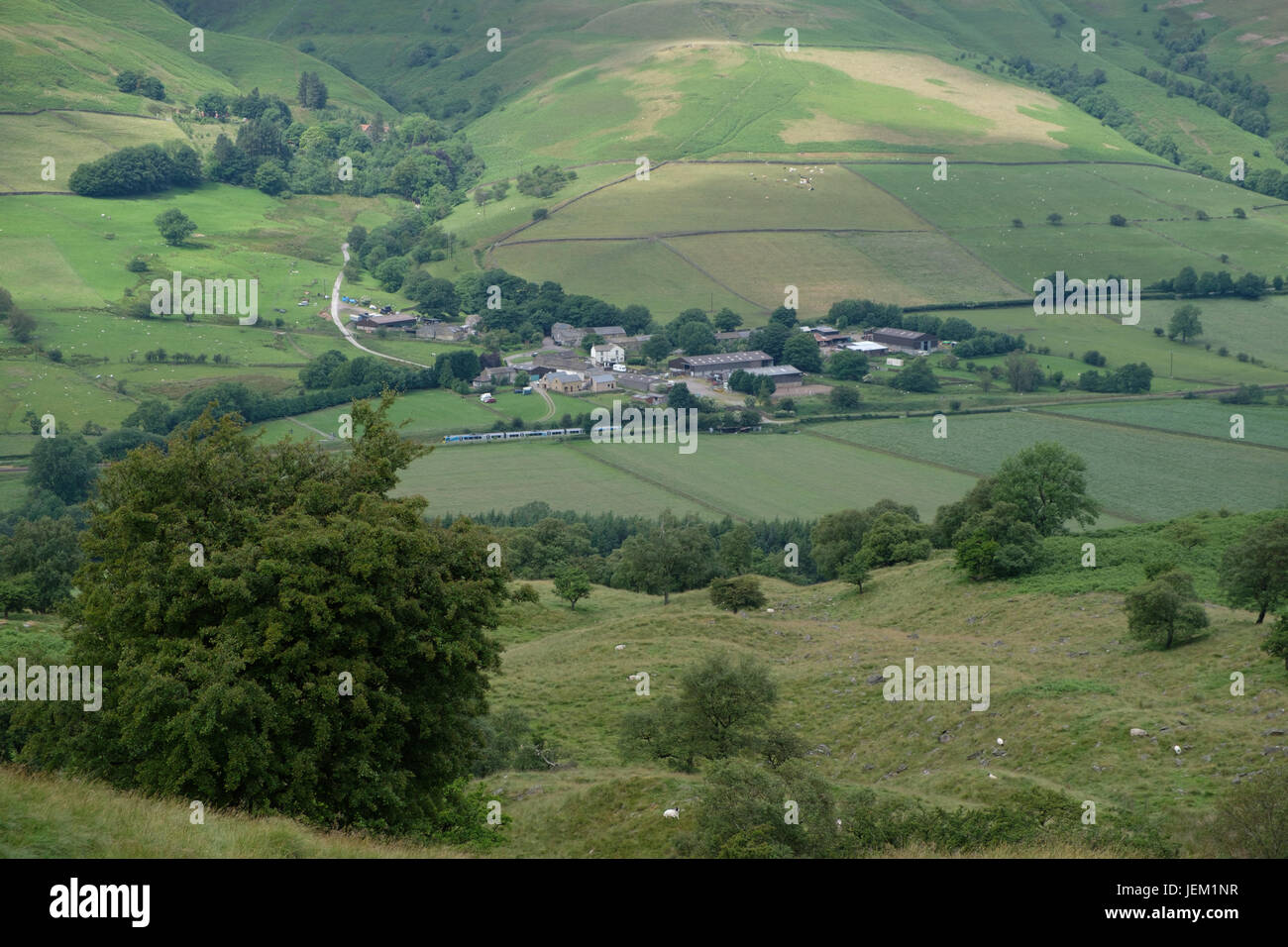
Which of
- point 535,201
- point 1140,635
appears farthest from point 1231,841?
point 535,201

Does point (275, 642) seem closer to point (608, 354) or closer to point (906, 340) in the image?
point (608, 354)

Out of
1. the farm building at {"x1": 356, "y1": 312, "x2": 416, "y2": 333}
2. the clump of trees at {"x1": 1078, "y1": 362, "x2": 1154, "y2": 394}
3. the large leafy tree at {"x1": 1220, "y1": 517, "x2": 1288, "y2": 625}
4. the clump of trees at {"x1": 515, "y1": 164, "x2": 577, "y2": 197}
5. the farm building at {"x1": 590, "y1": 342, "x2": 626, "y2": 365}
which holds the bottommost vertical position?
the large leafy tree at {"x1": 1220, "y1": 517, "x2": 1288, "y2": 625}

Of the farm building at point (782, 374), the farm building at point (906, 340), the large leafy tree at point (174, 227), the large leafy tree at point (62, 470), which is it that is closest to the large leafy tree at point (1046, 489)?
the large leafy tree at point (62, 470)

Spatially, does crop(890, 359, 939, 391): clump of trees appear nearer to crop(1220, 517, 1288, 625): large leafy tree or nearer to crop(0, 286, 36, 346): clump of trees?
crop(1220, 517, 1288, 625): large leafy tree

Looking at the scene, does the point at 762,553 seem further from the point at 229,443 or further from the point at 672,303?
the point at 672,303

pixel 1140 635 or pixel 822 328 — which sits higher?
pixel 822 328

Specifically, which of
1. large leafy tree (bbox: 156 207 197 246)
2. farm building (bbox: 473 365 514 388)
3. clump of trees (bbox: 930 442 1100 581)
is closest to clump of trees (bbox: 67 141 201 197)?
large leafy tree (bbox: 156 207 197 246)
